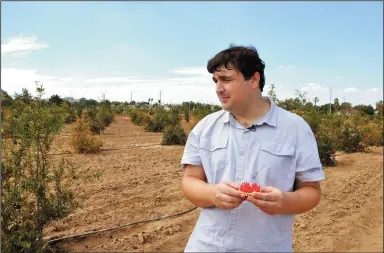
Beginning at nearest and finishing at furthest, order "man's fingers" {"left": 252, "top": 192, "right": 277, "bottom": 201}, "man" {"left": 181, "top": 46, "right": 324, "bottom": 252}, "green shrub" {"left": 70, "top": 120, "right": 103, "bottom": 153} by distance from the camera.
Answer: "man's fingers" {"left": 252, "top": 192, "right": 277, "bottom": 201} → "man" {"left": 181, "top": 46, "right": 324, "bottom": 252} → "green shrub" {"left": 70, "top": 120, "right": 103, "bottom": 153}

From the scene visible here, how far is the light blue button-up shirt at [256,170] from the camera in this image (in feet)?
5.37

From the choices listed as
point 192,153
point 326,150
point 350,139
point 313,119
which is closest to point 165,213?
point 192,153

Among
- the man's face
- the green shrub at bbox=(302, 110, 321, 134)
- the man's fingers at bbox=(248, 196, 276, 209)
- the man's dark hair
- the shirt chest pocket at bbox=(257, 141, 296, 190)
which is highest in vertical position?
the man's dark hair

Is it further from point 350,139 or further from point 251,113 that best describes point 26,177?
point 350,139

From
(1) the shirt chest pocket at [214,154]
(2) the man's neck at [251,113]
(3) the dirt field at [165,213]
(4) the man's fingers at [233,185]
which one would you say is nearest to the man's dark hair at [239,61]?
(2) the man's neck at [251,113]

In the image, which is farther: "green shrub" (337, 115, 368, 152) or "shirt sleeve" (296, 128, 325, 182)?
"green shrub" (337, 115, 368, 152)

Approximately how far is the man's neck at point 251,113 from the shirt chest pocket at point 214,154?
126mm

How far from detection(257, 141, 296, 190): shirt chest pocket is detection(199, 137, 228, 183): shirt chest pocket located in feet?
0.57

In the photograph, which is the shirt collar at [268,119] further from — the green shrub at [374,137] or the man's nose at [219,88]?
the green shrub at [374,137]

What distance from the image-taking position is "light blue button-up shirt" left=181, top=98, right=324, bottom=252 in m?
1.64

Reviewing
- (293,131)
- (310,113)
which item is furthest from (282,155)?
(310,113)

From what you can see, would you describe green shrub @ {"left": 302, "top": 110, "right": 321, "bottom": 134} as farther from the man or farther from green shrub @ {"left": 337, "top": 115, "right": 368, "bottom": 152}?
the man

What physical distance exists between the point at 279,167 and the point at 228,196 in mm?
285

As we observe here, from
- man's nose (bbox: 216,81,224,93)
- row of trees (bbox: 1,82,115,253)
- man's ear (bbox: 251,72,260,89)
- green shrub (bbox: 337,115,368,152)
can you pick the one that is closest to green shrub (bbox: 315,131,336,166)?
green shrub (bbox: 337,115,368,152)
